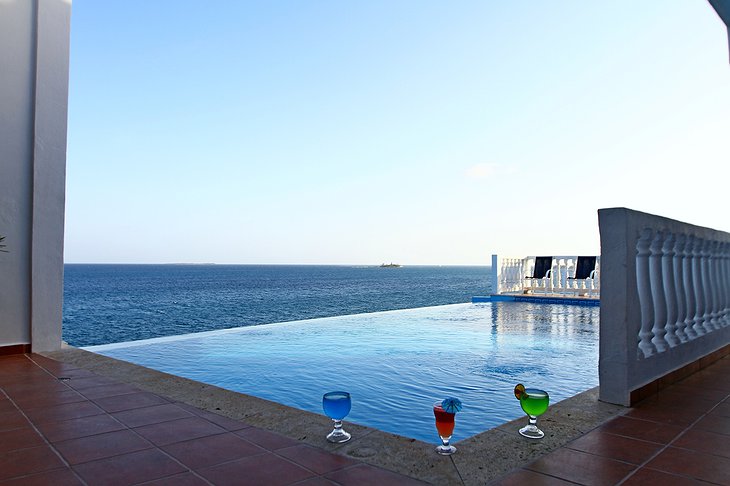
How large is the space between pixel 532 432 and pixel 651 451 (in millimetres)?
497

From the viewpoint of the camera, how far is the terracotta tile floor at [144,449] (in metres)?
1.78

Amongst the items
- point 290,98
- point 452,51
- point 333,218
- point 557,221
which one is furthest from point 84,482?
point 333,218

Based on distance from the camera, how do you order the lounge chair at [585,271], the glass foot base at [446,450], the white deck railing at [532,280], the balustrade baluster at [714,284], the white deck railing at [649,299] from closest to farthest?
the glass foot base at [446,450] → the white deck railing at [649,299] → the balustrade baluster at [714,284] → the lounge chair at [585,271] → the white deck railing at [532,280]

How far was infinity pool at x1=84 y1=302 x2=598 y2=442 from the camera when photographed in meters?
3.06

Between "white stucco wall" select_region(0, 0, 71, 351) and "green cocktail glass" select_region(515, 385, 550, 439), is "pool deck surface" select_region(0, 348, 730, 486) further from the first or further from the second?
"white stucco wall" select_region(0, 0, 71, 351)

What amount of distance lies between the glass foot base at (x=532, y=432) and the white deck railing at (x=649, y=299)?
2.70ft

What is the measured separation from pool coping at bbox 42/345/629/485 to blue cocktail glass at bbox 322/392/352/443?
5 cm

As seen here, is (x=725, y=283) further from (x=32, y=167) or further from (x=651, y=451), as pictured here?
(x=32, y=167)

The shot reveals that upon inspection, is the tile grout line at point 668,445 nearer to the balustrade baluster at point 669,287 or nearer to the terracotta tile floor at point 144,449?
the balustrade baluster at point 669,287

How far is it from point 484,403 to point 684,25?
8594 millimetres

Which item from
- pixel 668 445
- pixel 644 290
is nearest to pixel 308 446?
pixel 668 445

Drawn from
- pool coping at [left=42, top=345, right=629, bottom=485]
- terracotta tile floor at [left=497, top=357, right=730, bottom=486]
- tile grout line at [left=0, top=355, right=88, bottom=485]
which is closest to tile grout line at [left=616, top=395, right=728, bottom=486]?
terracotta tile floor at [left=497, top=357, right=730, bottom=486]

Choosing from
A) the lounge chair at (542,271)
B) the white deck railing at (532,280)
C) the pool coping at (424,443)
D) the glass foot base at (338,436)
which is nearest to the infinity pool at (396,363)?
the pool coping at (424,443)

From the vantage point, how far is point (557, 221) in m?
26.4
